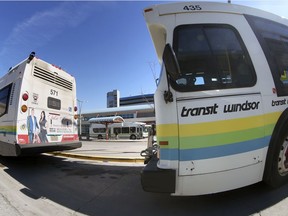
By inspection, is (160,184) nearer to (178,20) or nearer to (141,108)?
(178,20)

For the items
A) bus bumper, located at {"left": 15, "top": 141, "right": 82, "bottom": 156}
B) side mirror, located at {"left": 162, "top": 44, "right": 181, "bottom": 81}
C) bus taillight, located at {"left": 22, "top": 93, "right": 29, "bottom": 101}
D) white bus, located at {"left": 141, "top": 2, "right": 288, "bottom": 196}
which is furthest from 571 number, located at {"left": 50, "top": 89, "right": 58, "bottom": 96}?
side mirror, located at {"left": 162, "top": 44, "right": 181, "bottom": 81}

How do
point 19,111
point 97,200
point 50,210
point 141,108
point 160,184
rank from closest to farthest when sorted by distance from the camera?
point 160,184
point 50,210
point 97,200
point 19,111
point 141,108

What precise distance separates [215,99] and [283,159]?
1.67 meters

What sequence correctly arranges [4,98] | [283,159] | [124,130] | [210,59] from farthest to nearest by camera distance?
[124,130] < [4,98] < [283,159] < [210,59]

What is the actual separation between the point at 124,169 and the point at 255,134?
4.24m

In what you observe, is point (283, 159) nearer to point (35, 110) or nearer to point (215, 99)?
point (215, 99)

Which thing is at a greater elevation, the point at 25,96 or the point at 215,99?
the point at 25,96

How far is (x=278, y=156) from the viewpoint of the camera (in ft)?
11.8

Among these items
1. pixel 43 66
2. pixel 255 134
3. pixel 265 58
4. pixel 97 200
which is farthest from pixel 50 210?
pixel 43 66

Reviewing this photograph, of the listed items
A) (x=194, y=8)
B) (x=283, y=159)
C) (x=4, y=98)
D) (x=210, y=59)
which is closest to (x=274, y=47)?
(x=210, y=59)

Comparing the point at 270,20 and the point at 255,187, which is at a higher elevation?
the point at 270,20

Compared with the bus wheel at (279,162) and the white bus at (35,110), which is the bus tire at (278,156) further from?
the white bus at (35,110)

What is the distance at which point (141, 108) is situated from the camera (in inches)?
2500

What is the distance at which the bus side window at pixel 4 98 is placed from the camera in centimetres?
705
